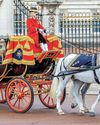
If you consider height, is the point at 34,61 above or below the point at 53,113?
above

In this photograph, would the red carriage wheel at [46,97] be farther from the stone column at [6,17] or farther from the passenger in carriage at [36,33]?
the stone column at [6,17]

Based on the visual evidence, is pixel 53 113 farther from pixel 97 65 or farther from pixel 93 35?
pixel 93 35

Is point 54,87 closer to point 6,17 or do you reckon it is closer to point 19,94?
point 19,94

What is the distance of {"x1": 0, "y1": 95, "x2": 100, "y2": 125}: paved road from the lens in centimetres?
1063

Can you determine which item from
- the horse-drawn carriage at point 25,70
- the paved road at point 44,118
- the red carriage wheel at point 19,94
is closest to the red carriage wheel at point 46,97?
the horse-drawn carriage at point 25,70

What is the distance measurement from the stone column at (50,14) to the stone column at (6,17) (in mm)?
2327

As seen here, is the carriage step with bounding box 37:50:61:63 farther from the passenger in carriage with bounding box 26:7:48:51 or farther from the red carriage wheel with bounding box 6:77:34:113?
the red carriage wheel with bounding box 6:77:34:113

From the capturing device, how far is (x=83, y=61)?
1134 cm

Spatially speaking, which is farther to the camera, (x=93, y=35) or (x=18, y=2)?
(x=93, y=35)

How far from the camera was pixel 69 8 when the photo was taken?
126 feet

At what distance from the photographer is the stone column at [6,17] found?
64.8 feet

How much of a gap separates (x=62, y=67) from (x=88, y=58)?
671 mm

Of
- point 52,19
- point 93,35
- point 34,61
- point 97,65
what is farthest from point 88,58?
point 93,35

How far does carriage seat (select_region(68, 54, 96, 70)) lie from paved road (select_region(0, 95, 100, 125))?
979 millimetres
